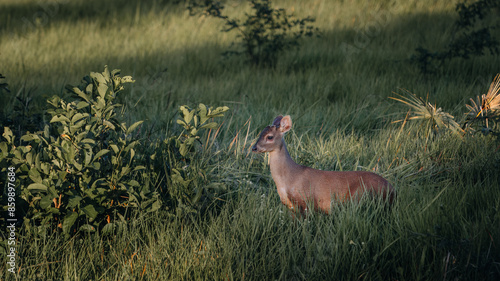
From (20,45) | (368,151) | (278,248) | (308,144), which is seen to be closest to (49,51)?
(20,45)

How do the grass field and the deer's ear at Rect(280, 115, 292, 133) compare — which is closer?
the grass field

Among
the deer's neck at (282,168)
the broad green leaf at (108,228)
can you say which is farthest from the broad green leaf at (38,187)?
the deer's neck at (282,168)

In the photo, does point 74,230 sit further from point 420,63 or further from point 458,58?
point 458,58

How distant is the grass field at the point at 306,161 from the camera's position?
2.38 meters

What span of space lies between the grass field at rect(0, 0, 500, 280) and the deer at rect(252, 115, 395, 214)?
8 centimetres

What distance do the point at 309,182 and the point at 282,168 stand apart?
0.19m

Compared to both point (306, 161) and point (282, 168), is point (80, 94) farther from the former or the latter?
point (306, 161)

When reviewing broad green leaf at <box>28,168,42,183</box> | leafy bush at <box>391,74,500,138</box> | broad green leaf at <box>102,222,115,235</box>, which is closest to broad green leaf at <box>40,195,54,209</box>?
broad green leaf at <box>28,168,42,183</box>

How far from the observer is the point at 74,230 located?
2.76 meters

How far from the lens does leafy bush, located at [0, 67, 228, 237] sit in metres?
2.59

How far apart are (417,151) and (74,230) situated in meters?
2.48

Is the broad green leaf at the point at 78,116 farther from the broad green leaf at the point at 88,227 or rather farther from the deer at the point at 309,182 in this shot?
the deer at the point at 309,182

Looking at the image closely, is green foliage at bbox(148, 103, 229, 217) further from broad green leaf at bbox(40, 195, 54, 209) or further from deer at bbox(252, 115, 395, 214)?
broad green leaf at bbox(40, 195, 54, 209)

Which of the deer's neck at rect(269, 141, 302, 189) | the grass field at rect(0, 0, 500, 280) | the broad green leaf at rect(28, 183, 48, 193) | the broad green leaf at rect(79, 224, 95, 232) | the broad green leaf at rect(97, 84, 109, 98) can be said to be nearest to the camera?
the grass field at rect(0, 0, 500, 280)
